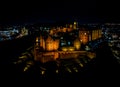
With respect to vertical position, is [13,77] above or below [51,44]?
below

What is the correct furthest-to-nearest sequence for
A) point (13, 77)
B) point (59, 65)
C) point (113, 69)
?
point (59, 65) → point (113, 69) → point (13, 77)

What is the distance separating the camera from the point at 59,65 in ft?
47.4

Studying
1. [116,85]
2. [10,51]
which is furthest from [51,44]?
[116,85]

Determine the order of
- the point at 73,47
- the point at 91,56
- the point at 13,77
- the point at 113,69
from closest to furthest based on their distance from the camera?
the point at 13,77 → the point at 113,69 → the point at 91,56 → the point at 73,47

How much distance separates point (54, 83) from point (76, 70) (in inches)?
112

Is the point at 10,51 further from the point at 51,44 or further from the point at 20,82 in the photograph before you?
the point at 20,82

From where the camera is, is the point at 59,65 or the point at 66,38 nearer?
the point at 59,65

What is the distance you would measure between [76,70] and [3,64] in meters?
5.70

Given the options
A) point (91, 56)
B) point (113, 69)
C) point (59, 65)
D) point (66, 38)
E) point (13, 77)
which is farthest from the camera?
point (66, 38)

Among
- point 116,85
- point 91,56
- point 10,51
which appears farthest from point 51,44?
point 116,85

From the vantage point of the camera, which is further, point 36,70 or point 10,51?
point 10,51

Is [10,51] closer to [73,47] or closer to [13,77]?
[73,47]

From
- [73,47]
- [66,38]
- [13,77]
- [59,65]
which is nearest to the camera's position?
[13,77]

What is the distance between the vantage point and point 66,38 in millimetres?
19328
